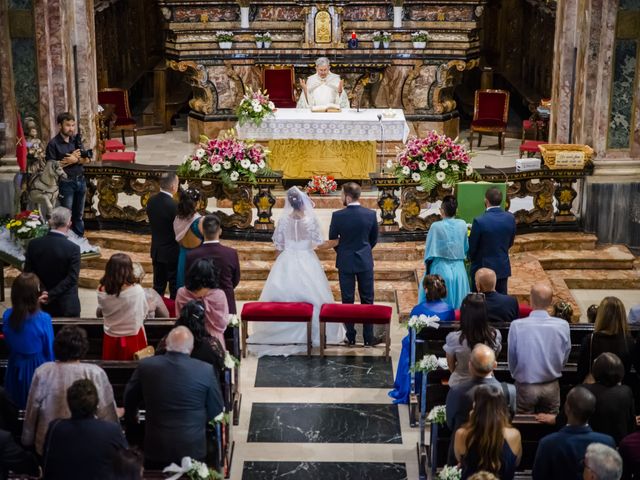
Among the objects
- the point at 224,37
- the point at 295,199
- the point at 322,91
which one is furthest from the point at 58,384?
the point at 224,37

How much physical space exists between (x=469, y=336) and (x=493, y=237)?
287cm

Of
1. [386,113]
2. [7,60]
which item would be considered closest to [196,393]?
[7,60]

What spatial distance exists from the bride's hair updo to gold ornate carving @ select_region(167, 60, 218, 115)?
8.30m

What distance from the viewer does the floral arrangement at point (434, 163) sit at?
12.5 meters

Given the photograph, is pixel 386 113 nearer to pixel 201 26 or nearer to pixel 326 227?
pixel 326 227

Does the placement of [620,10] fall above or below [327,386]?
above

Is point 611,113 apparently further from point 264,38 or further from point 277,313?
point 264,38

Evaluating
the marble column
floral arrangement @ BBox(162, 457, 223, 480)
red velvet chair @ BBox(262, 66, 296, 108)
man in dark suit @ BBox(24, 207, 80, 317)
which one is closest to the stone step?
the marble column

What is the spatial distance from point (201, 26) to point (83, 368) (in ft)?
40.5

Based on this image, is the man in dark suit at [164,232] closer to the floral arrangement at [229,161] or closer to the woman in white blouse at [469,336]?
the floral arrangement at [229,161]

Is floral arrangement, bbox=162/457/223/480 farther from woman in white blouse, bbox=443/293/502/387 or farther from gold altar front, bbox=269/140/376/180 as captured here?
gold altar front, bbox=269/140/376/180

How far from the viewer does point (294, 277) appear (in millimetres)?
10602

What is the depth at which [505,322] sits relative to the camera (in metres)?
8.58

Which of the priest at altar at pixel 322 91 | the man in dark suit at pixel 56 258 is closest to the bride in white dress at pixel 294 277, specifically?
the man in dark suit at pixel 56 258
